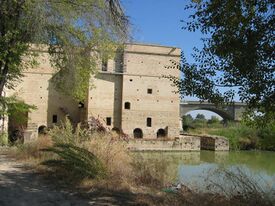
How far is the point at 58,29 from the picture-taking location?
33.9ft

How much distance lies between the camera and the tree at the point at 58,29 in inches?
353

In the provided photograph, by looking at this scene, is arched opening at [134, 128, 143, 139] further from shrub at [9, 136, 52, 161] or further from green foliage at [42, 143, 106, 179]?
green foliage at [42, 143, 106, 179]

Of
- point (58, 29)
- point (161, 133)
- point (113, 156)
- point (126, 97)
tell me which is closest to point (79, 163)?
point (113, 156)

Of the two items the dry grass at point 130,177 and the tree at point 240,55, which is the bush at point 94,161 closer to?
the dry grass at point 130,177

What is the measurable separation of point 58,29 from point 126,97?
29.8 metres

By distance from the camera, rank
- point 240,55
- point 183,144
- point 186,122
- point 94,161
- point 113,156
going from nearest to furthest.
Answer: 1. point 240,55
2. point 94,161
3. point 113,156
4. point 183,144
5. point 186,122

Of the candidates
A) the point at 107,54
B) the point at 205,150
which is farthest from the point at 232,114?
the point at 107,54

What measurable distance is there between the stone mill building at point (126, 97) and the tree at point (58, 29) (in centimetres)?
2728

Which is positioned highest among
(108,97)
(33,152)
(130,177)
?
(108,97)

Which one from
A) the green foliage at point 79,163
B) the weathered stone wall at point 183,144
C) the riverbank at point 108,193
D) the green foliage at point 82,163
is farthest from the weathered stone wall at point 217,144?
the green foliage at point 82,163

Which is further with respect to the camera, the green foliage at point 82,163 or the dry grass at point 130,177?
the green foliage at point 82,163

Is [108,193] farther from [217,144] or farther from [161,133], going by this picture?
[161,133]

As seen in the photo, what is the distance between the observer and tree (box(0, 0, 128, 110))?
29.5 ft

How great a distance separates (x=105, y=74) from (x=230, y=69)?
1397 inches
